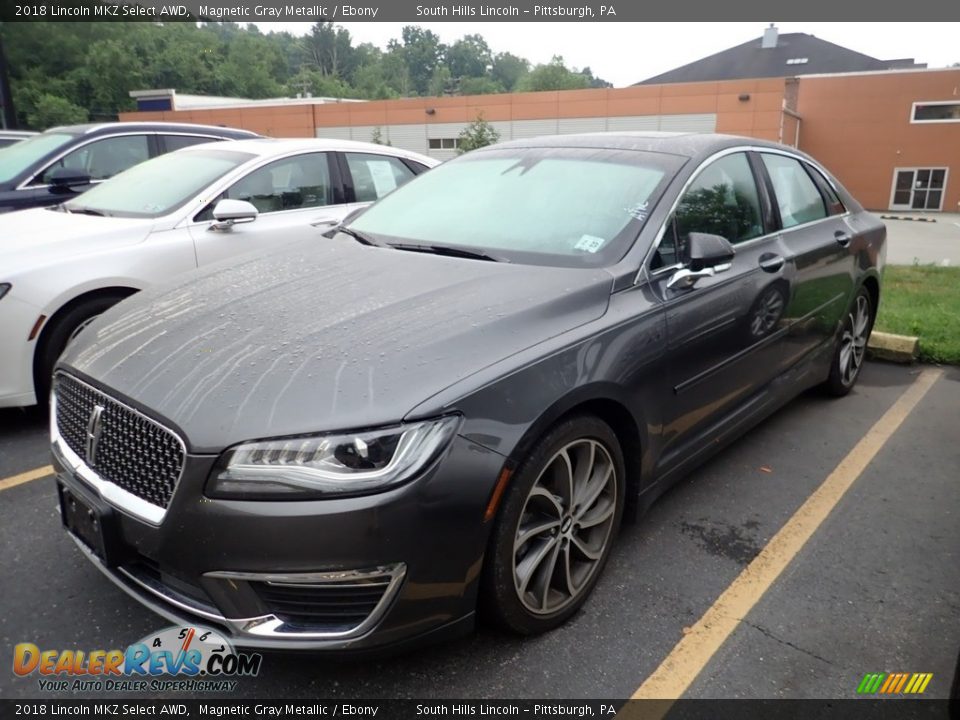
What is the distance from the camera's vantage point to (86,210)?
16.3 ft

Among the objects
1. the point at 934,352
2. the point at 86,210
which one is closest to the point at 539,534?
the point at 86,210

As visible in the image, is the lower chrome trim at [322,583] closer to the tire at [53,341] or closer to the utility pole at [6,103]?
the tire at [53,341]

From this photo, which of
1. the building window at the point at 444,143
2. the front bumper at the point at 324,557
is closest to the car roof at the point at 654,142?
the front bumper at the point at 324,557

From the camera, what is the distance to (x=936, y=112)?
32.3m

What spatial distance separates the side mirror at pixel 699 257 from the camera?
9.30 feet

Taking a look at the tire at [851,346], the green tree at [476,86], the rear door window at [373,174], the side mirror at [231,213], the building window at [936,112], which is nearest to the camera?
the side mirror at [231,213]

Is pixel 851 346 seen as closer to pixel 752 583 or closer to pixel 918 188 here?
pixel 752 583

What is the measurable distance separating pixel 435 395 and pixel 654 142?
2040 mm

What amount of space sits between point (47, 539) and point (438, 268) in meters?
1.98

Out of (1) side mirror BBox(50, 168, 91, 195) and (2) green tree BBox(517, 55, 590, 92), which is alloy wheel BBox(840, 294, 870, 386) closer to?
(1) side mirror BBox(50, 168, 91, 195)

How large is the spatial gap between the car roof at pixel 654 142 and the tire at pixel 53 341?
103 inches

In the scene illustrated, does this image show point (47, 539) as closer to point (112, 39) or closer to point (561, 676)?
point (561, 676)

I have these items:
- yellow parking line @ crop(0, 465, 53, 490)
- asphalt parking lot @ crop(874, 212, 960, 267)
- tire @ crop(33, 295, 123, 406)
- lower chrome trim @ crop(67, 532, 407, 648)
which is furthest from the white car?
asphalt parking lot @ crop(874, 212, 960, 267)

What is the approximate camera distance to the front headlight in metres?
1.88
